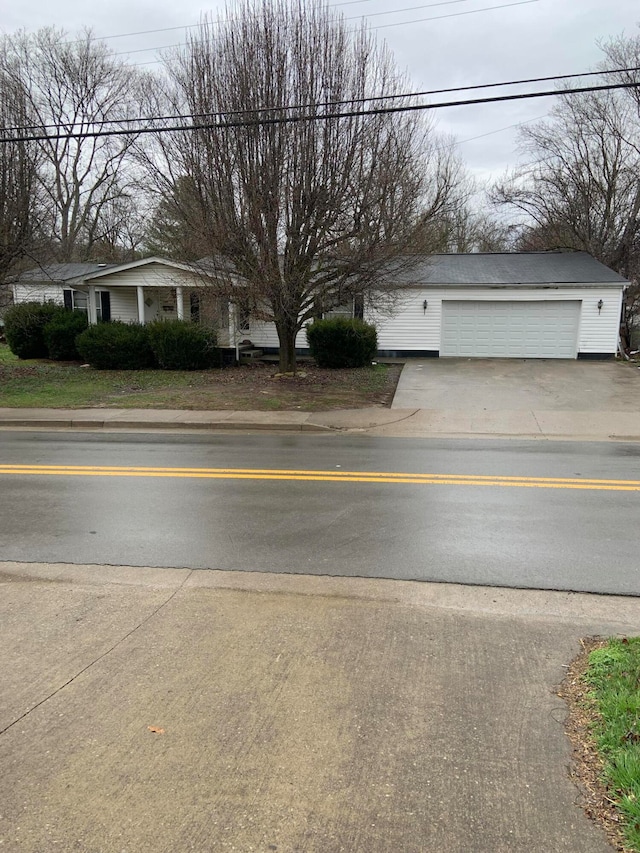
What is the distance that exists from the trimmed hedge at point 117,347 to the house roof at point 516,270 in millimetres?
9712

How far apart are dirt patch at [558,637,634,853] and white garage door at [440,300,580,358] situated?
2179cm

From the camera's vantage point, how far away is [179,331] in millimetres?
20797

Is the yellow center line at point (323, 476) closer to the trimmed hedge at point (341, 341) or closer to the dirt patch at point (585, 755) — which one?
the dirt patch at point (585, 755)

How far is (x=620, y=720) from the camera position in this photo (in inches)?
109

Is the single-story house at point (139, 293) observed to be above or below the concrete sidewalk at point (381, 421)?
above

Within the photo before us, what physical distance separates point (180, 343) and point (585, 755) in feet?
64.6

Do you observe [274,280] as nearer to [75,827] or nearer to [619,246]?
[75,827]

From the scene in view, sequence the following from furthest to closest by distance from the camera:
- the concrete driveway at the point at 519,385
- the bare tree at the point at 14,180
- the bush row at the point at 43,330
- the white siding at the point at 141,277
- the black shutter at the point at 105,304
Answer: the black shutter at the point at 105,304 < the bush row at the point at 43,330 < the white siding at the point at 141,277 < the bare tree at the point at 14,180 < the concrete driveway at the point at 519,385

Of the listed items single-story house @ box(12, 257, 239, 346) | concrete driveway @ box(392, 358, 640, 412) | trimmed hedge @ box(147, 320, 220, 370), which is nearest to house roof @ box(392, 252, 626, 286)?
concrete driveway @ box(392, 358, 640, 412)

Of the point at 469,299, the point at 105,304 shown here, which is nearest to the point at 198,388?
the point at 105,304

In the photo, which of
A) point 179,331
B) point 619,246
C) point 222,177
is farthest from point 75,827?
point 619,246

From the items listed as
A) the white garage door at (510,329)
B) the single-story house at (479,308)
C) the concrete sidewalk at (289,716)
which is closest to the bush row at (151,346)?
the single-story house at (479,308)

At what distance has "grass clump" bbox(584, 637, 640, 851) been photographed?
230 centimetres

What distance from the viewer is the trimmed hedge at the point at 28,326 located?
24531 millimetres
